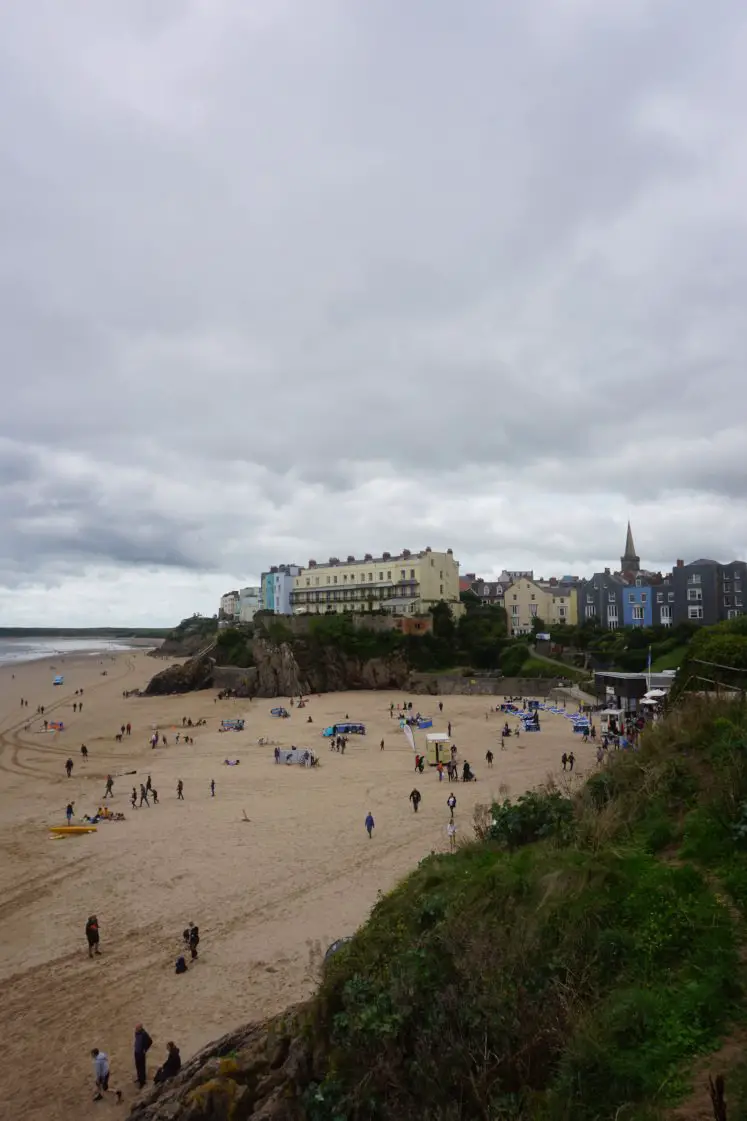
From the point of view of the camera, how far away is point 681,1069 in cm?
499

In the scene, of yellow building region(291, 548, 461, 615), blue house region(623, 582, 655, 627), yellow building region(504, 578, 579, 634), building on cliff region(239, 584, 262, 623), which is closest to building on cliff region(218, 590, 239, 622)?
building on cliff region(239, 584, 262, 623)

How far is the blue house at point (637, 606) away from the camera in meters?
71.4

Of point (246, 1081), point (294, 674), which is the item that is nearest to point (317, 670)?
point (294, 674)

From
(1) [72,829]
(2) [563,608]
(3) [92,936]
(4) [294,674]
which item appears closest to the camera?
(3) [92,936]

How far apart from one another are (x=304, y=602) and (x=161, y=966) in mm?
82362

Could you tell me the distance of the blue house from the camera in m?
71.4

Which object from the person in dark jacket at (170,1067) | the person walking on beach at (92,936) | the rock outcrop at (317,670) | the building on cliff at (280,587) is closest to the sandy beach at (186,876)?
the person walking on beach at (92,936)

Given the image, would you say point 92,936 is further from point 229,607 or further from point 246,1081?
point 229,607

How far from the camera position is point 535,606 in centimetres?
8488

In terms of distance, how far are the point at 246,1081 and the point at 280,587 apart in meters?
96.2

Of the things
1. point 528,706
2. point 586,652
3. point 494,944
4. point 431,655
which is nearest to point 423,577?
point 431,655

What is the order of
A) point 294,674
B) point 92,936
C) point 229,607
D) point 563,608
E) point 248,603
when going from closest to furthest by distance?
point 92,936
point 294,674
point 563,608
point 248,603
point 229,607

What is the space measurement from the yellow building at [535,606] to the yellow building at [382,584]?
7339mm

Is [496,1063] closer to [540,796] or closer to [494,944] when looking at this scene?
[494,944]
